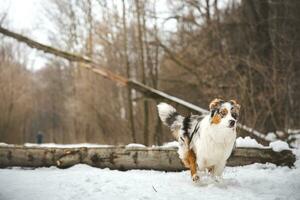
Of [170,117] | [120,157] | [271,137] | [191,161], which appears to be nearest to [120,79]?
[120,157]

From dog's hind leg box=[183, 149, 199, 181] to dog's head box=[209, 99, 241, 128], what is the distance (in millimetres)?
738

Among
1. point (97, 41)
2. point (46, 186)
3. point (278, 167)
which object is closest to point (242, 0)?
point (97, 41)

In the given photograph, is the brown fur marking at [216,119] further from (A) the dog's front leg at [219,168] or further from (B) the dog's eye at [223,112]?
(A) the dog's front leg at [219,168]

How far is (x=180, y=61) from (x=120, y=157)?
40.0 feet

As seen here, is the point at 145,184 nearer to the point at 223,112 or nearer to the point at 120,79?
the point at 223,112

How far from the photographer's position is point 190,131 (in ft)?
21.4

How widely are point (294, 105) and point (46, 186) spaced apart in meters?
11.2

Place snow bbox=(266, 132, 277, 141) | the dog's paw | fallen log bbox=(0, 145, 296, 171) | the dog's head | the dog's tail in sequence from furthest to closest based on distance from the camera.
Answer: snow bbox=(266, 132, 277, 141)
fallen log bbox=(0, 145, 296, 171)
the dog's tail
the dog's paw
the dog's head

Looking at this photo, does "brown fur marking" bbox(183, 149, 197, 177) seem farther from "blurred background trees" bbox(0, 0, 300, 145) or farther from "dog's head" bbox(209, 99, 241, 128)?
"blurred background trees" bbox(0, 0, 300, 145)

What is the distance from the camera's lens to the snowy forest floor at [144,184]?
510cm

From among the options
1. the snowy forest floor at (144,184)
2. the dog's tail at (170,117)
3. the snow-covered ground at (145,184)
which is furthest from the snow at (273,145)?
the dog's tail at (170,117)

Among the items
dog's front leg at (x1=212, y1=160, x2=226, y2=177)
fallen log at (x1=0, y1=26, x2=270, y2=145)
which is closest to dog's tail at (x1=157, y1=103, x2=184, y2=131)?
dog's front leg at (x1=212, y1=160, x2=226, y2=177)

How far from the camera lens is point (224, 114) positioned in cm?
557

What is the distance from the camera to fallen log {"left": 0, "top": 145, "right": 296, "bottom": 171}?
721 cm
